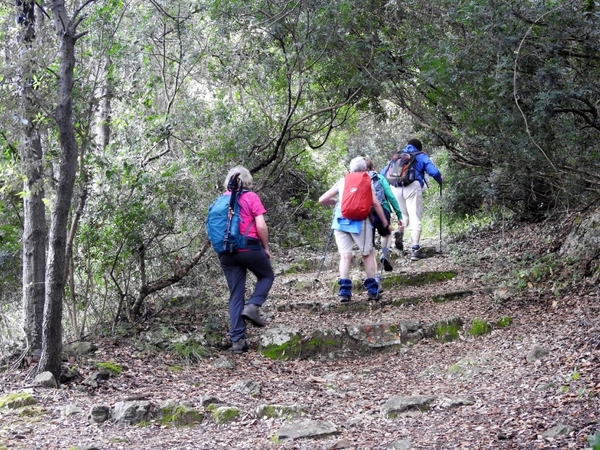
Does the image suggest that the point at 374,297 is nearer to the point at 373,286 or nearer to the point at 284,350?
the point at 373,286

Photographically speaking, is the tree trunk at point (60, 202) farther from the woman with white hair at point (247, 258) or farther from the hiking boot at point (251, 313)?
the hiking boot at point (251, 313)

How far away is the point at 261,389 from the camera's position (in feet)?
19.9

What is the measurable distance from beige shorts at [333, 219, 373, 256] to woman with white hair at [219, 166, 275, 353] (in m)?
1.47

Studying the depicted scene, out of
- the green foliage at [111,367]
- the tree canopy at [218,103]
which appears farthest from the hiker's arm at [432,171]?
the green foliage at [111,367]

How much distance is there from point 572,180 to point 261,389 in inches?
192

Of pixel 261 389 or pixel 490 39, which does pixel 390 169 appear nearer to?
pixel 490 39

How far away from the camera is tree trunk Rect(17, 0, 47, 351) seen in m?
6.21

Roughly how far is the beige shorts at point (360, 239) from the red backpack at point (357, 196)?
0.26m

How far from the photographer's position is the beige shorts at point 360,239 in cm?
841

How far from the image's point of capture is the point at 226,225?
7008 mm

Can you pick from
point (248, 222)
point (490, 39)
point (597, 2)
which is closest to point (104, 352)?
point (248, 222)

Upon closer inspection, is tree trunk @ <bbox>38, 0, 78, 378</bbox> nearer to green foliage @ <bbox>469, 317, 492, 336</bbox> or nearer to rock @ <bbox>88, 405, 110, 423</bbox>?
rock @ <bbox>88, 405, 110, 423</bbox>

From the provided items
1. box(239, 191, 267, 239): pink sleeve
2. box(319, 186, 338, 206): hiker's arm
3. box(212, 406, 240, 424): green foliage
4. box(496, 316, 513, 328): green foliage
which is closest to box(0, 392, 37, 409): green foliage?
box(212, 406, 240, 424): green foliage

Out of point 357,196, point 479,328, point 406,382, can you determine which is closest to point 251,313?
point 406,382
